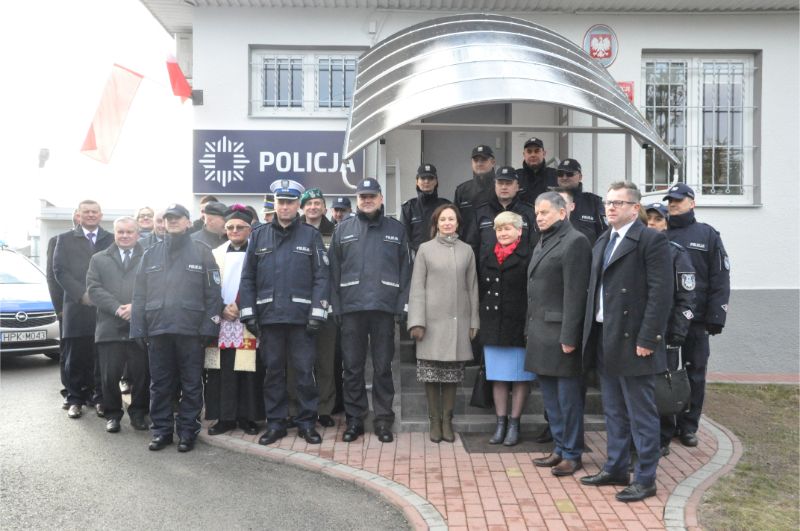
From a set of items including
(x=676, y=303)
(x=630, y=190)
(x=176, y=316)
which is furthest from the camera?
(x=176, y=316)

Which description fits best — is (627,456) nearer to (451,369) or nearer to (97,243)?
(451,369)

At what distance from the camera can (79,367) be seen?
703 centimetres

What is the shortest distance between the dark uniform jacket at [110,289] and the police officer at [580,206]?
408 cm

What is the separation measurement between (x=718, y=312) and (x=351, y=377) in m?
3.24

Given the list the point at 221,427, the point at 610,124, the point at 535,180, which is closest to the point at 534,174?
the point at 535,180

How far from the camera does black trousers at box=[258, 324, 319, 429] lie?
5.92m

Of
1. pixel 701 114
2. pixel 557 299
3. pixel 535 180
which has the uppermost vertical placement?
pixel 701 114

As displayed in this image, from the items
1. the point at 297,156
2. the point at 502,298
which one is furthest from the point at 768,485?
the point at 297,156

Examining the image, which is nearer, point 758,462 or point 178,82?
point 758,462

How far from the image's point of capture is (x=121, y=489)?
4898mm

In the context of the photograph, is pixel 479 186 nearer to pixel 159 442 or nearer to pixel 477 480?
pixel 477 480

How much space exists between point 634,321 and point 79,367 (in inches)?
216

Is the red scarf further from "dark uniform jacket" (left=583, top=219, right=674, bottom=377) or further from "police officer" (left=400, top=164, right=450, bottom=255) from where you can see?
"dark uniform jacket" (left=583, top=219, right=674, bottom=377)

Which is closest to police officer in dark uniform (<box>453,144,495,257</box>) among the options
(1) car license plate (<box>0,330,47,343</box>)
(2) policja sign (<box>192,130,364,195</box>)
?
(2) policja sign (<box>192,130,364,195</box>)
